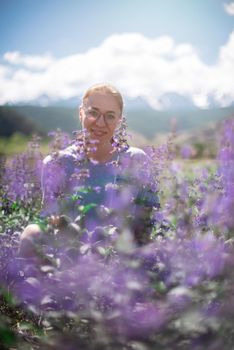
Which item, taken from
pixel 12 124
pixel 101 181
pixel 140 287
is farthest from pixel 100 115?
pixel 12 124

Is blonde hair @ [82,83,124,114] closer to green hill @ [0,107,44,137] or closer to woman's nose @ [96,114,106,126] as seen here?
woman's nose @ [96,114,106,126]

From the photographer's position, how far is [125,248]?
204 cm

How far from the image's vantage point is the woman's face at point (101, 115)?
11.1ft

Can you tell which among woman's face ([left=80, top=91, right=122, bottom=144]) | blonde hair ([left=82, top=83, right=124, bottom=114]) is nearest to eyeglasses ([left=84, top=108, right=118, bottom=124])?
woman's face ([left=80, top=91, right=122, bottom=144])

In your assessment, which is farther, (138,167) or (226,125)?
(226,125)

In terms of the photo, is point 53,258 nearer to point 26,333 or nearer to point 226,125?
point 26,333

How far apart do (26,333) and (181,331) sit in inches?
49.3

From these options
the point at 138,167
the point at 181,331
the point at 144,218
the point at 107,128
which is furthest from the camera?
the point at 107,128

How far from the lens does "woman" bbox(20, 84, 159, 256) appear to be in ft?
7.49

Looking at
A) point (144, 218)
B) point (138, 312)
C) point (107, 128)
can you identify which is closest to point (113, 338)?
point (138, 312)

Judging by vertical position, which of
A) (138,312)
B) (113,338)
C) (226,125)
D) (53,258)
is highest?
(226,125)

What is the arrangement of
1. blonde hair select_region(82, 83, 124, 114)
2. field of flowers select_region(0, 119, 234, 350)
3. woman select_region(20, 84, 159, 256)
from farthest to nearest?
blonde hair select_region(82, 83, 124, 114) < woman select_region(20, 84, 159, 256) < field of flowers select_region(0, 119, 234, 350)

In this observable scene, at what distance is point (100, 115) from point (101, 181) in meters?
0.47

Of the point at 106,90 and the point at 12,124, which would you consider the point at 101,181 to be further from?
the point at 12,124
